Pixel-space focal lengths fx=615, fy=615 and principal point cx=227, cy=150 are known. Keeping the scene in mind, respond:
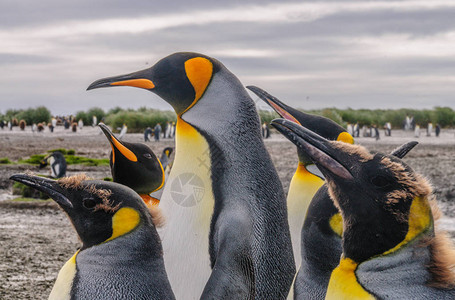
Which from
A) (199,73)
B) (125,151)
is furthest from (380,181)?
(125,151)

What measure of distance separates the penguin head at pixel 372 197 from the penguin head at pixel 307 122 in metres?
1.67

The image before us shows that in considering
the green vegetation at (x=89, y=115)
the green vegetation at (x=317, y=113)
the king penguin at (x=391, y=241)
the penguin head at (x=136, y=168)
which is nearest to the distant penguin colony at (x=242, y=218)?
the king penguin at (x=391, y=241)

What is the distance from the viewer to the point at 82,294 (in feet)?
8.04

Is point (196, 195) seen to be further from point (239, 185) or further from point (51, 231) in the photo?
point (51, 231)

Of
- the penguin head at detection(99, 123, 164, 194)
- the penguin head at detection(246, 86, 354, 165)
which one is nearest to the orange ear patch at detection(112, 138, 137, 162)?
the penguin head at detection(99, 123, 164, 194)

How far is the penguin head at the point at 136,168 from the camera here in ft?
15.6

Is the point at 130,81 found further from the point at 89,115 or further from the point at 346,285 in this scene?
the point at 89,115

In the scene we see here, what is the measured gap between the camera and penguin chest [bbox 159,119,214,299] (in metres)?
3.09

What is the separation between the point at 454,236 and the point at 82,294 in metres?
6.25

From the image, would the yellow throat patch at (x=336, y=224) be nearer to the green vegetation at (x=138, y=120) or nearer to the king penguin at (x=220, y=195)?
the king penguin at (x=220, y=195)

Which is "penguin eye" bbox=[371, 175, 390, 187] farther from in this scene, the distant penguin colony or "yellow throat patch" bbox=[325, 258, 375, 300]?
"yellow throat patch" bbox=[325, 258, 375, 300]

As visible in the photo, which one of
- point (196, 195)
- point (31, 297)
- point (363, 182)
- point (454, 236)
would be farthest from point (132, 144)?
point (454, 236)

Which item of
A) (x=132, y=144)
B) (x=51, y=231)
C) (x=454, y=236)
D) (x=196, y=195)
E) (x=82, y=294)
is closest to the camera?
(x=82, y=294)

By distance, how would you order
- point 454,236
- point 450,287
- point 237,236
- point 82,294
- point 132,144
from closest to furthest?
point 450,287, point 82,294, point 237,236, point 132,144, point 454,236
